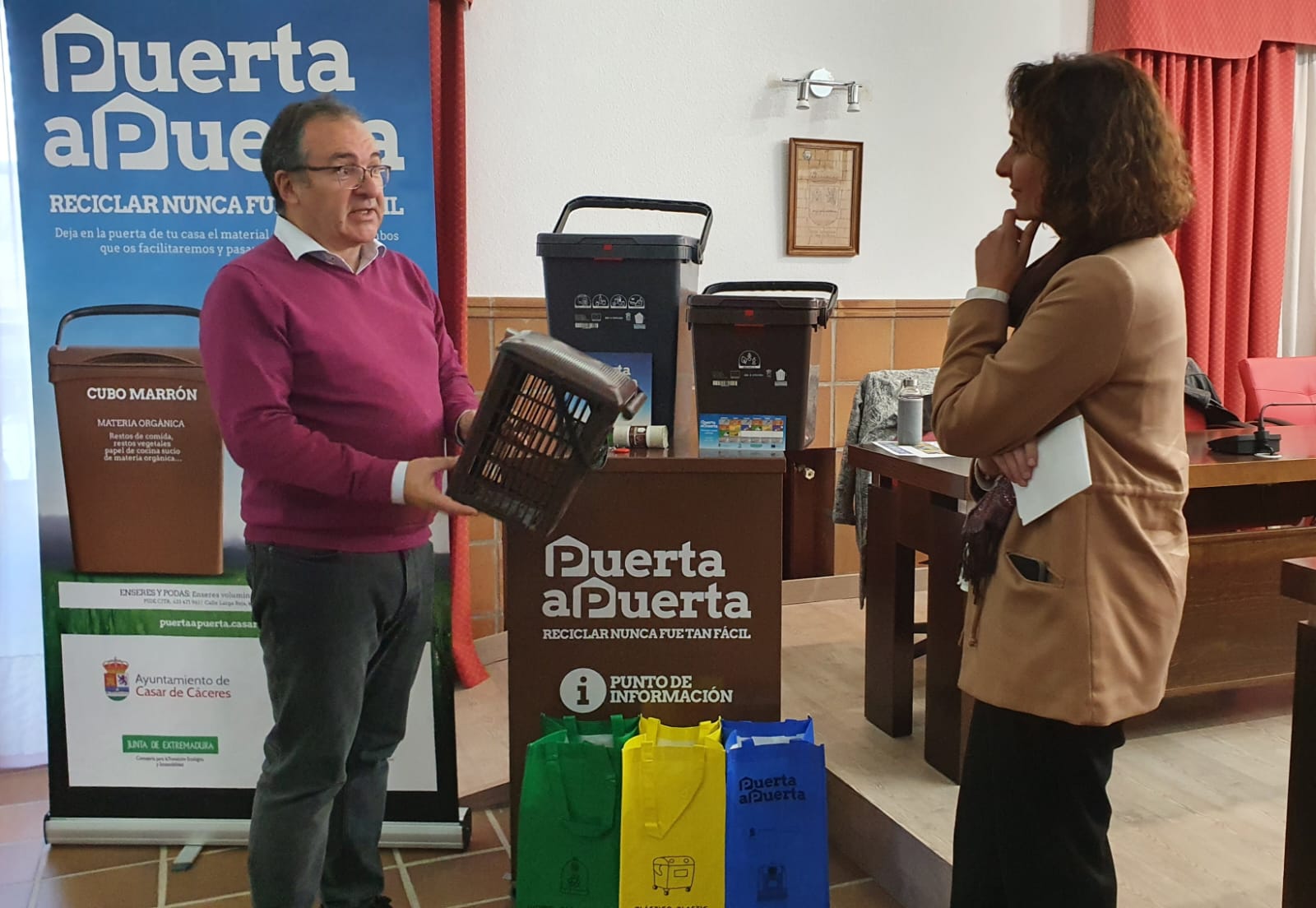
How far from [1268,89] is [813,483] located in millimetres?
2600

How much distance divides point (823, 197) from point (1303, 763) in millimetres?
2814

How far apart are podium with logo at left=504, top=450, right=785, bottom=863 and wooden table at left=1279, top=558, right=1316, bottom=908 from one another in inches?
30.9

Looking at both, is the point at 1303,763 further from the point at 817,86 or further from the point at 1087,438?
the point at 817,86

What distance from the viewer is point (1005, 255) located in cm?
141

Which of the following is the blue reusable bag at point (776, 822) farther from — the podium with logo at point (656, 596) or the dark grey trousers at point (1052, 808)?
the dark grey trousers at point (1052, 808)

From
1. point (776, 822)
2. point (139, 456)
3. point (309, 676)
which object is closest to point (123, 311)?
point (139, 456)

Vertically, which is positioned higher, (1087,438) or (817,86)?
(817,86)

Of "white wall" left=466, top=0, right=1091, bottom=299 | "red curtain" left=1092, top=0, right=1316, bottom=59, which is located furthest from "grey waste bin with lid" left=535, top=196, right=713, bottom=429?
"red curtain" left=1092, top=0, right=1316, bottom=59

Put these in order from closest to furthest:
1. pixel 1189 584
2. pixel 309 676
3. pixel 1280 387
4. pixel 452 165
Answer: pixel 309 676 < pixel 1189 584 < pixel 452 165 < pixel 1280 387

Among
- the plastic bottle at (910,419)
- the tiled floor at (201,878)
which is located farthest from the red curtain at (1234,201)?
the tiled floor at (201,878)

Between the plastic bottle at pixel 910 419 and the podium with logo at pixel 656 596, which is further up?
the plastic bottle at pixel 910 419

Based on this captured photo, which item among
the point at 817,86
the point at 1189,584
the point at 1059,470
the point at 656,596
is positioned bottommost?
the point at 1189,584

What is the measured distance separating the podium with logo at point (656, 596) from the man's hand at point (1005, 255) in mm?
538

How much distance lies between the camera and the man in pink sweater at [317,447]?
1512 millimetres
